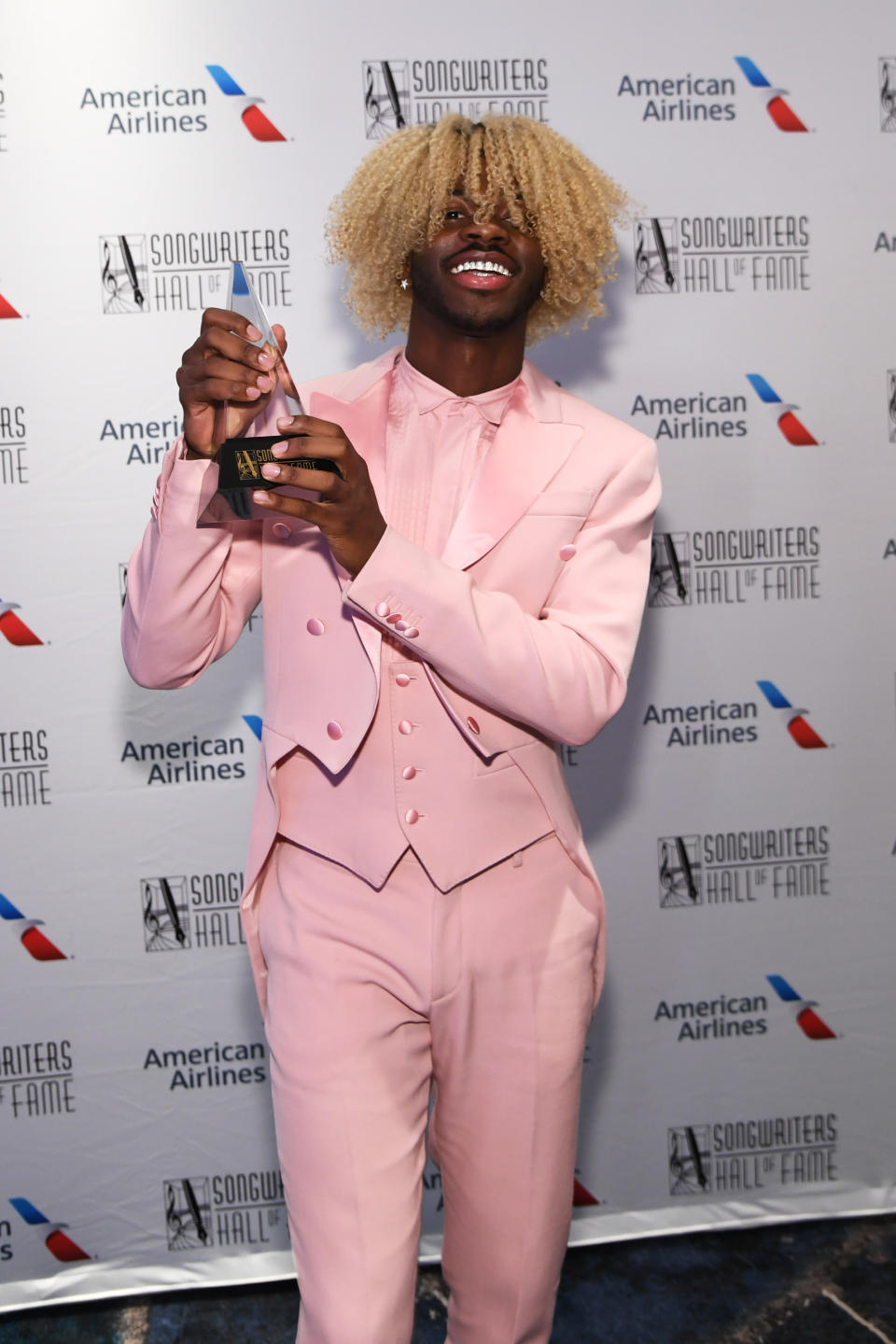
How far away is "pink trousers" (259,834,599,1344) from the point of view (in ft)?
5.20

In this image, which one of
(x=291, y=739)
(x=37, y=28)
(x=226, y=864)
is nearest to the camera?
(x=291, y=739)

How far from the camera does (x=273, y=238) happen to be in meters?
2.43

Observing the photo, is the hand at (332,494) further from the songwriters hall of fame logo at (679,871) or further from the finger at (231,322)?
the songwriters hall of fame logo at (679,871)

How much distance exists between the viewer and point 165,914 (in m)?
2.60

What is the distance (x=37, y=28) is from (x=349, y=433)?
4.03 ft

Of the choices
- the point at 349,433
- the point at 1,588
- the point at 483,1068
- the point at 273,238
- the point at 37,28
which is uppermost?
the point at 37,28

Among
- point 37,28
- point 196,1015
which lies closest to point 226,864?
point 196,1015

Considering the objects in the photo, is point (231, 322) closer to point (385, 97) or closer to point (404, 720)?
point (404, 720)

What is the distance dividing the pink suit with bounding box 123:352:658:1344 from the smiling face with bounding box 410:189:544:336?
0.14 meters

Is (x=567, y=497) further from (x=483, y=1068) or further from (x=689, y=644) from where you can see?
(x=689, y=644)

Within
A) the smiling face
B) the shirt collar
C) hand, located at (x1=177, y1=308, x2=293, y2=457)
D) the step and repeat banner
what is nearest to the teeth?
the smiling face

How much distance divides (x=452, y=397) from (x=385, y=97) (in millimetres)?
961

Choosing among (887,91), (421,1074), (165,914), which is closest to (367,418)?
(421,1074)

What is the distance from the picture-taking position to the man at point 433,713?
1.57 metres
